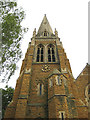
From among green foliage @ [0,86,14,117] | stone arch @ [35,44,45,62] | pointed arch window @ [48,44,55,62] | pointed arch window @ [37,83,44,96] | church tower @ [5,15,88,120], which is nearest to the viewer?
church tower @ [5,15,88,120]

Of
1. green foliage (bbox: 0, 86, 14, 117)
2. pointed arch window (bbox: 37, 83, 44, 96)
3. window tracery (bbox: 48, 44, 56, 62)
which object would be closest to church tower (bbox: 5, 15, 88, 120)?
pointed arch window (bbox: 37, 83, 44, 96)

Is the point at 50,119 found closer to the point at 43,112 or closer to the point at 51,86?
the point at 43,112

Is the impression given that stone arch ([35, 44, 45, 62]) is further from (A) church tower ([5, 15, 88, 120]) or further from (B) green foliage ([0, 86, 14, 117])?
(B) green foliage ([0, 86, 14, 117])

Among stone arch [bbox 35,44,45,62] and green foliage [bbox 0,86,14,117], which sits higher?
stone arch [bbox 35,44,45,62]

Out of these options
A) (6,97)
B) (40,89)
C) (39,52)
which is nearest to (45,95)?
(40,89)

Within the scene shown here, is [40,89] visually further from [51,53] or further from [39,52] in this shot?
[39,52]

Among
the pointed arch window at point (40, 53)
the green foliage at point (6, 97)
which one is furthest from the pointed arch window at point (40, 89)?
the green foliage at point (6, 97)

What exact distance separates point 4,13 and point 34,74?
8560mm

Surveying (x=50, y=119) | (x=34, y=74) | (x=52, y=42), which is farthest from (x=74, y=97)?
(x=52, y=42)

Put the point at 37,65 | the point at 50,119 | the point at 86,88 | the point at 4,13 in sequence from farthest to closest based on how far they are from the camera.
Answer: the point at 37,65
the point at 86,88
the point at 50,119
the point at 4,13

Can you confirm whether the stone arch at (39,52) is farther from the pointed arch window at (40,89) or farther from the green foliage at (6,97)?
the green foliage at (6,97)

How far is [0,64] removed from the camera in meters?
8.31

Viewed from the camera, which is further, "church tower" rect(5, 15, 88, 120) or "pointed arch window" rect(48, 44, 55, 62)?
"pointed arch window" rect(48, 44, 55, 62)

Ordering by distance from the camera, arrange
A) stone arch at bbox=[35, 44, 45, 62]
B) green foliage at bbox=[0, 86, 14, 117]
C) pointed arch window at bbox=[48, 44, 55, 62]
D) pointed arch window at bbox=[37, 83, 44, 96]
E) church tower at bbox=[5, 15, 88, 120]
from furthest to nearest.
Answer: green foliage at bbox=[0, 86, 14, 117]
stone arch at bbox=[35, 44, 45, 62]
pointed arch window at bbox=[48, 44, 55, 62]
pointed arch window at bbox=[37, 83, 44, 96]
church tower at bbox=[5, 15, 88, 120]
